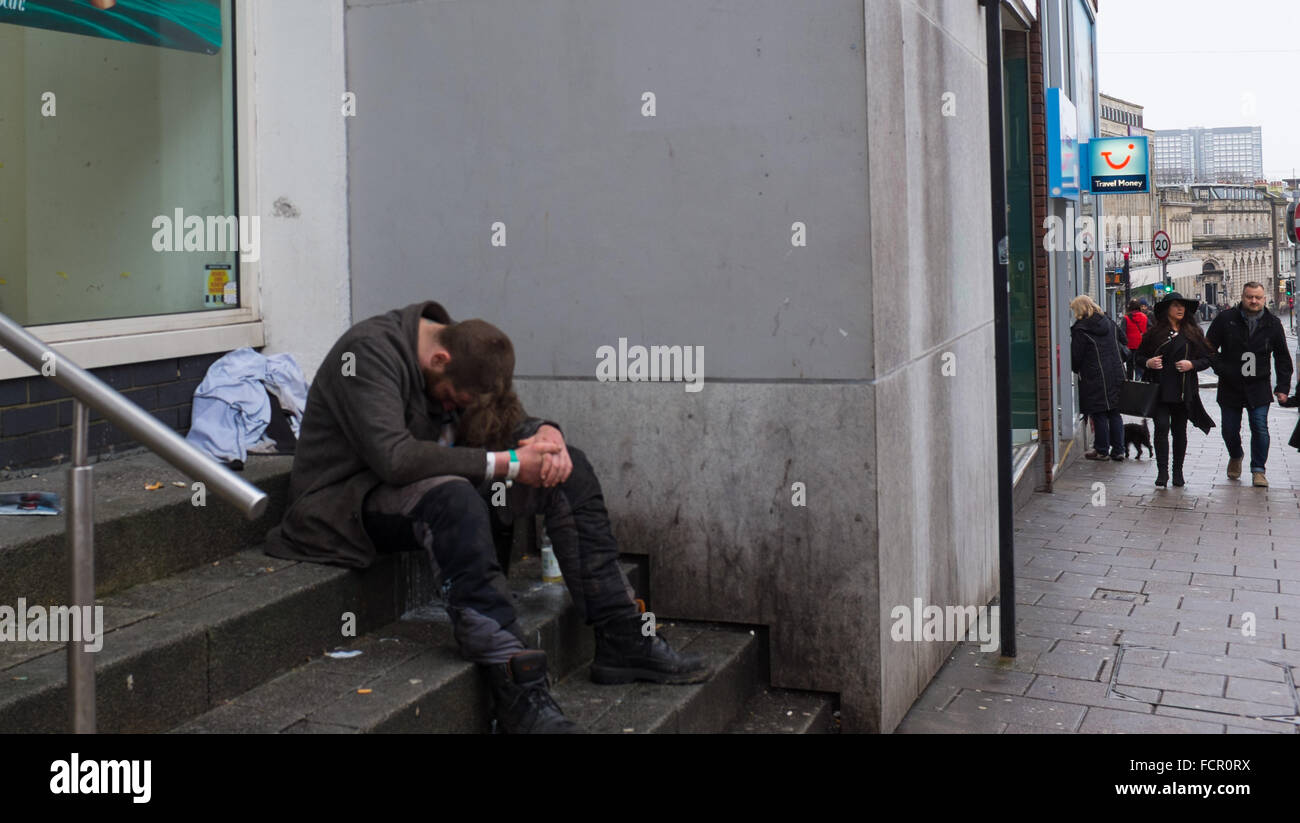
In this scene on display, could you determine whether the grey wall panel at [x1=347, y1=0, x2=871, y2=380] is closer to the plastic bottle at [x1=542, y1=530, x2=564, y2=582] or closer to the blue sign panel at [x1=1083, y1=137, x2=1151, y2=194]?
the plastic bottle at [x1=542, y1=530, x2=564, y2=582]

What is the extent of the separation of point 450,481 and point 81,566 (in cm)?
143

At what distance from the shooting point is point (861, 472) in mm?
4723

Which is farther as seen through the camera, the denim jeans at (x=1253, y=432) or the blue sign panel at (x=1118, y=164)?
the blue sign panel at (x=1118, y=164)

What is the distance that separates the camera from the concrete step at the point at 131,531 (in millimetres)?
3641

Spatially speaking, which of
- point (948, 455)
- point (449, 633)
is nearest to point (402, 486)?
point (449, 633)

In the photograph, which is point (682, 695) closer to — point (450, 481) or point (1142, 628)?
point (450, 481)

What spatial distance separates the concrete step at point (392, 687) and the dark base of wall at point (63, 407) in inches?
45.1

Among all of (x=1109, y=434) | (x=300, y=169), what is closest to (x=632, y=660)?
(x=300, y=169)

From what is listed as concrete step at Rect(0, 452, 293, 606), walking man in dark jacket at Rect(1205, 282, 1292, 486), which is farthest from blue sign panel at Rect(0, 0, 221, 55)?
walking man in dark jacket at Rect(1205, 282, 1292, 486)

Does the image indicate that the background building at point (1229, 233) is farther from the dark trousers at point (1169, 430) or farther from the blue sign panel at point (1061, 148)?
the dark trousers at point (1169, 430)

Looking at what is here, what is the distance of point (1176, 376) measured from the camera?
12.0 m

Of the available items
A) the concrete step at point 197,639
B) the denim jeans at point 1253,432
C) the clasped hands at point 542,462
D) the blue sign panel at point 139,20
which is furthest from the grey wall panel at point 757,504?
the denim jeans at point 1253,432
